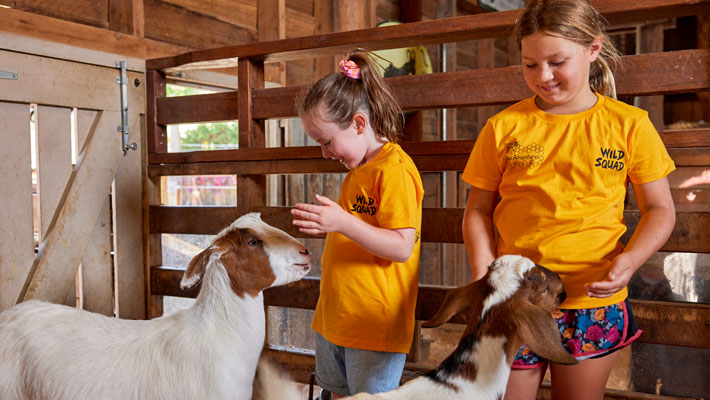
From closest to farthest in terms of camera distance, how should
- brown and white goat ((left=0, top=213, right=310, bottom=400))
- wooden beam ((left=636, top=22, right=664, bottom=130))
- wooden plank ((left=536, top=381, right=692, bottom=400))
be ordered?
brown and white goat ((left=0, top=213, right=310, bottom=400)), wooden plank ((left=536, top=381, right=692, bottom=400)), wooden beam ((left=636, top=22, right=664, bottom=130))

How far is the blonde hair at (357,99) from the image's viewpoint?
7.09 feet

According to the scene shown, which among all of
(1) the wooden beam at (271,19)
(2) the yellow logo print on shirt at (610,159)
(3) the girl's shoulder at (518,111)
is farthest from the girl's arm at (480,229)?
(1) the wooden beam at (271,19)

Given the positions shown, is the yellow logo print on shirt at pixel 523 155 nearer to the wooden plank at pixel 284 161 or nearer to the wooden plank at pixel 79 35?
the wooden plank at pixel 284 161

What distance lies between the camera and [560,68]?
1.80m

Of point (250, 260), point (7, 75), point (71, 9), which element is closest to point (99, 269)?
point (7, 75)

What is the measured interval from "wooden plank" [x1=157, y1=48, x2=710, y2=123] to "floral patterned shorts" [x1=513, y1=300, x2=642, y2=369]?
3.13ft

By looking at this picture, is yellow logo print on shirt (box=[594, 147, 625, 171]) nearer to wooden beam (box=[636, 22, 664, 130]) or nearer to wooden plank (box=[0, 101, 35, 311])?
wooden plank (box=[0, 101, 35, 311])

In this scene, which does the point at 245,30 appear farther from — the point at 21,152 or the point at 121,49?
the point at 21,152

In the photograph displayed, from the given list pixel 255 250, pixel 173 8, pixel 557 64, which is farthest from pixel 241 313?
pixel 173 8

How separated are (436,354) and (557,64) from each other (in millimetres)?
3761

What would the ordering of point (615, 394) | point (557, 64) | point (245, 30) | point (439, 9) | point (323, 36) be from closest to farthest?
1. point (557, 64)
2. point (615, 394)
3. point (323, 36)
4. point (245, 30)
5. point (439, 9)

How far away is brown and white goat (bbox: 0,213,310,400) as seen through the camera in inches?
84.6

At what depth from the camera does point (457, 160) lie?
2713 millimetres

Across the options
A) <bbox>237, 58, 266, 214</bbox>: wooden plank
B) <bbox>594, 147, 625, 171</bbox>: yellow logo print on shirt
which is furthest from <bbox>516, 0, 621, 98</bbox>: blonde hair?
<bbox>237, 58, 266, 214</bbox>: wooden plank
